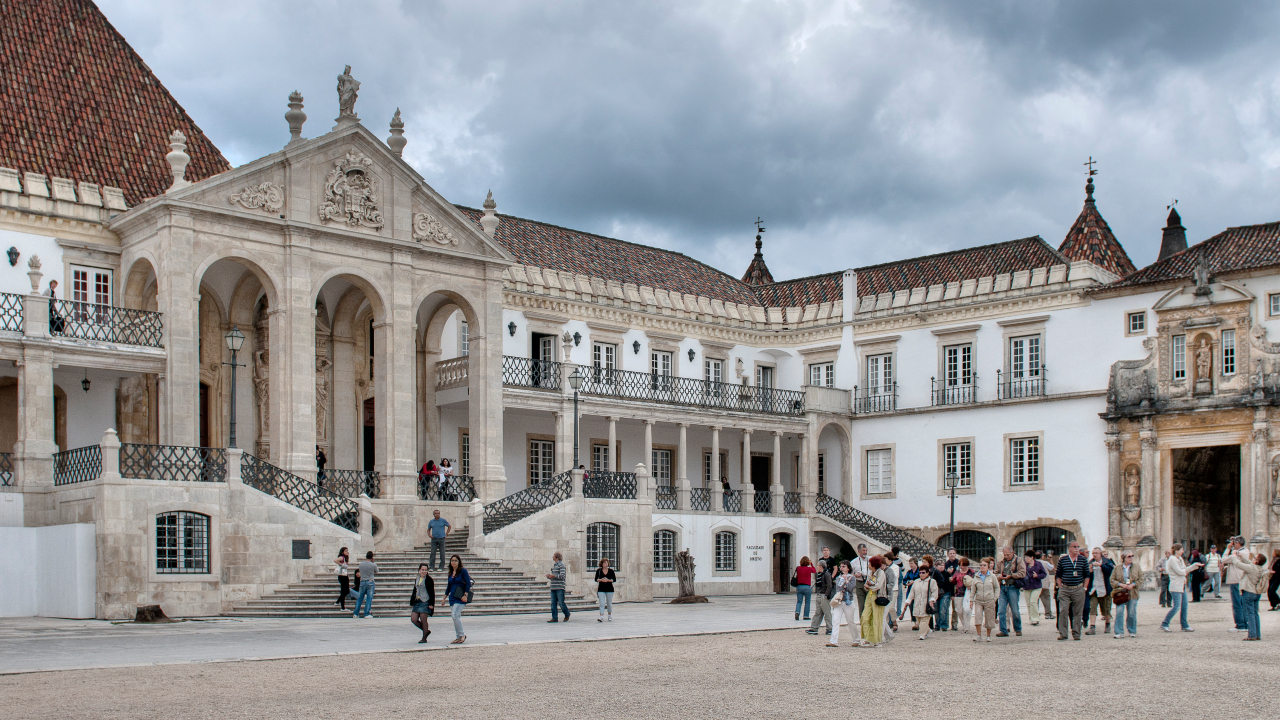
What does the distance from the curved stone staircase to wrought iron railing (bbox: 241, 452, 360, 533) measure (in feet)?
3.55

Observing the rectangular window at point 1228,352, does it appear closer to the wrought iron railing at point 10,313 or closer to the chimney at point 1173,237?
the chimney at point 1173,237

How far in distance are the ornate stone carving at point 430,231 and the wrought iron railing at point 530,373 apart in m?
3.45

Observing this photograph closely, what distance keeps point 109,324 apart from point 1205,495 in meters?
27.0

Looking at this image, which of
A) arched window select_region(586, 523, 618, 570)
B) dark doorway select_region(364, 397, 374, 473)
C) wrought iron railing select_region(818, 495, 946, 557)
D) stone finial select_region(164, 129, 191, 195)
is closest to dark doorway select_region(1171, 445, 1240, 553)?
wrought iron railing select_region(818, 495, 946, 557)

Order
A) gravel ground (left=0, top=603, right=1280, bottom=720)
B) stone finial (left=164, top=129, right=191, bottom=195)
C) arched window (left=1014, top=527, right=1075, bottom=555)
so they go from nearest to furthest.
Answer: gravel ground (left=0, top=603, right=1280, bottom=720) → stone finial (left=164, top=129, right=191, bottom=195) → arched window (left=1014, top=527, right=1075, bottom=555)

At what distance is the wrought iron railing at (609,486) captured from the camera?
98.8 ft

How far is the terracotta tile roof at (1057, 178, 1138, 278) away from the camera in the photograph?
126 ft

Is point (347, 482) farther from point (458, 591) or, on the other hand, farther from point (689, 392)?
point (689, 392)

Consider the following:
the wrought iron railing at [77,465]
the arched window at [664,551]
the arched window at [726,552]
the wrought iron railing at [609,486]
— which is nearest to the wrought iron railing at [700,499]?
the arched window at [726,552]

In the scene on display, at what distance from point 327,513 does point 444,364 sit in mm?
6982

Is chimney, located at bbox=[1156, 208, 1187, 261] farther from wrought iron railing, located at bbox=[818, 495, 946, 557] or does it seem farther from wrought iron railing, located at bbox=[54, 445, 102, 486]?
wrought iron railing, located at bbox=[54, 445, 102, 486]

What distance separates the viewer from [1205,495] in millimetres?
35938

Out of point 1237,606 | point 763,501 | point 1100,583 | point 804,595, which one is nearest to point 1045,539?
point 763,501

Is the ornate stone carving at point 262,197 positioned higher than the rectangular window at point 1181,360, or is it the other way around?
the ornate stone carving at point 262,197
